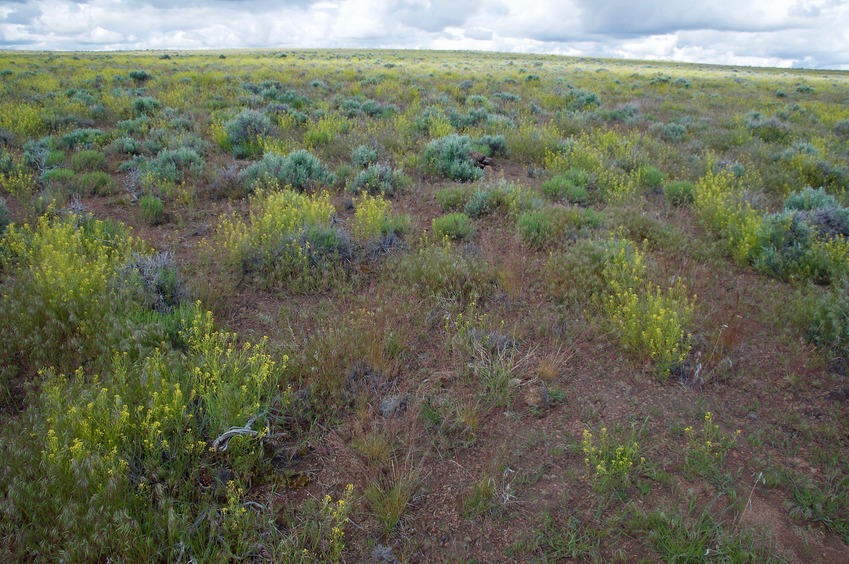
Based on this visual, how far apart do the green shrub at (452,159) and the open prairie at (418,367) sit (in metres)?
0.09

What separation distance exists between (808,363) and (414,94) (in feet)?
49.4

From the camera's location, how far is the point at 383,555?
108 inches

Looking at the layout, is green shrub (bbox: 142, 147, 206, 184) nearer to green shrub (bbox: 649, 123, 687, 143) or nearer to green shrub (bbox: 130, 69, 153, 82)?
green shrub (bbox: 649, 123, 687, 143)

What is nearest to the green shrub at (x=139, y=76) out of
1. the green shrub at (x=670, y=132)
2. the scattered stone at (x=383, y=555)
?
the green shrub at (x=670, y=132)

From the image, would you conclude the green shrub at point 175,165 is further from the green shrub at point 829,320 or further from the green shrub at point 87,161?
the green shrub at point 829,320

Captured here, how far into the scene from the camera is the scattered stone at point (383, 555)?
2.73 metres

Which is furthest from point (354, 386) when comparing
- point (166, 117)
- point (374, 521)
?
point (166, 117)

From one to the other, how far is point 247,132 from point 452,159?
14.9 feet

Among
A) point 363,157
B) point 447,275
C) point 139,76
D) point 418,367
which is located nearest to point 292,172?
point 363,157

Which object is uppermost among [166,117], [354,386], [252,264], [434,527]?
[166,117]

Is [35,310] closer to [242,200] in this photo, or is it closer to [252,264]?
[252,264]

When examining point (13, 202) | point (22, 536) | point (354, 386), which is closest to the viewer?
point (22, 536)

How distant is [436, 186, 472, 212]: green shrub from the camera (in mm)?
7723

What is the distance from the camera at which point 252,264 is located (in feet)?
18.7
